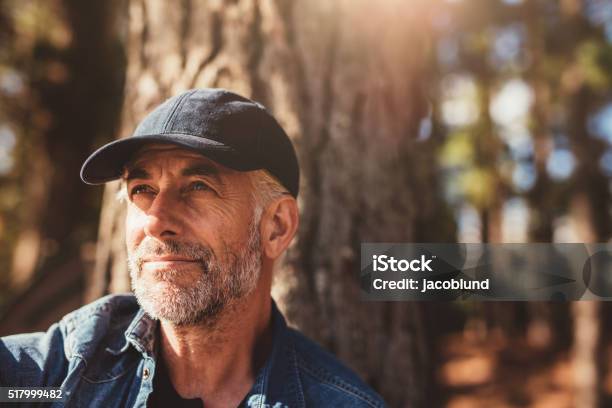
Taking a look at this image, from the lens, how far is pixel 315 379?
5.15 feet

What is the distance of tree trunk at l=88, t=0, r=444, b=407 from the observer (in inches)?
76.7

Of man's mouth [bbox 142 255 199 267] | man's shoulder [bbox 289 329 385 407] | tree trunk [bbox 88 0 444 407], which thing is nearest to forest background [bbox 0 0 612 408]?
tree trunk [bbox 88 0 444 407]

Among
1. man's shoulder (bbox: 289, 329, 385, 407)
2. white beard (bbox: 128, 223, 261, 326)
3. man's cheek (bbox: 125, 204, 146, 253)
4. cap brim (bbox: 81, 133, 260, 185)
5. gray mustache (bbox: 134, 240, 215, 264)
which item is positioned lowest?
man's shoulder (bbox: 289, 329, 385, 407)

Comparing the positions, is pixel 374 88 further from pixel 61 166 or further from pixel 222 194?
pixel 61 166

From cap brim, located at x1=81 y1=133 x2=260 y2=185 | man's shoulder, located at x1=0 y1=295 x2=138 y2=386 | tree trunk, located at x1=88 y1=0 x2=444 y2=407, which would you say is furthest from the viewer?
tree trunk, located at x1=88 y1=0 x2=444 y2=407

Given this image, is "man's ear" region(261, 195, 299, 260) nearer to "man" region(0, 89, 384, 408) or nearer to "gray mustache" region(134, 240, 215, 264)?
"man" region(0, 89, 384, 408)

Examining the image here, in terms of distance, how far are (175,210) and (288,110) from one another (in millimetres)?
748

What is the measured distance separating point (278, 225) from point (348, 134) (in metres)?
0.58

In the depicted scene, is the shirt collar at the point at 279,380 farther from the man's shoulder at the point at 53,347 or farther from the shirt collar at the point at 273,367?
the man's shoulder at the point at 53,347

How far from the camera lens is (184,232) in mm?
1412

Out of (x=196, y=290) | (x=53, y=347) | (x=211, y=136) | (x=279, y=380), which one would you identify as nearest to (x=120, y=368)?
Answer: (x=53, y=347)

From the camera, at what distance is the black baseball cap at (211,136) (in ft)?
4.50

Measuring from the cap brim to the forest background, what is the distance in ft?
1.98

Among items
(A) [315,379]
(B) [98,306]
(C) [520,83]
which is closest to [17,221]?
(B) [98,306]
